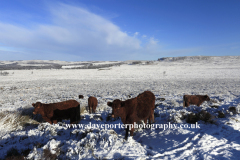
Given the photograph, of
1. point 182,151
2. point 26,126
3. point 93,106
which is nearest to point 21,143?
point 26,126

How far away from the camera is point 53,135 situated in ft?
15.8

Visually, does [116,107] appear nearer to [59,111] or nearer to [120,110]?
[120,110]

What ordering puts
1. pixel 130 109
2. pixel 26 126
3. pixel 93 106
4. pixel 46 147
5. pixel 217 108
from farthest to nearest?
pixel 93 106 → pixel 217 108 → pixel 26 126 → pixel 130 109 → pixel 46 147

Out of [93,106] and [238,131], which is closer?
[238,131]

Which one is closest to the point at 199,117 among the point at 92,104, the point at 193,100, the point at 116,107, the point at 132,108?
the point at 193,100

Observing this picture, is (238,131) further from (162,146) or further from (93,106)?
(93,106)

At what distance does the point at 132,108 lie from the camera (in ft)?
15.2

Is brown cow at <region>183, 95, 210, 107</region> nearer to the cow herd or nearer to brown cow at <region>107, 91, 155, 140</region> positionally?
the cow herd

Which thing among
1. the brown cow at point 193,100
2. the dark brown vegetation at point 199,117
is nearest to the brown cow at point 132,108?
the dark brown vegetation at point 199,117

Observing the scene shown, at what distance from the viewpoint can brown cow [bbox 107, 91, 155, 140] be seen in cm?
427

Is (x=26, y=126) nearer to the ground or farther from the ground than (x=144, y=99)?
nearer to the ground

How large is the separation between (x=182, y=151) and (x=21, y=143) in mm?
5087

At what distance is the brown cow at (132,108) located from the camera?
427 centimetres

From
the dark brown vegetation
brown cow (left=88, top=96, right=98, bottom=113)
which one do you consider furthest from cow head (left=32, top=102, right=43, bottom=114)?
the dark brown vegetation
